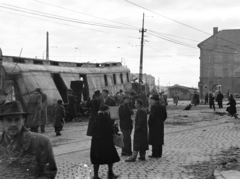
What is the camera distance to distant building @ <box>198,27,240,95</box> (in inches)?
3127

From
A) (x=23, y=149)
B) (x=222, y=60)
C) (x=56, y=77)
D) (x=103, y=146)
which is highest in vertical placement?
(x=222, y=60)

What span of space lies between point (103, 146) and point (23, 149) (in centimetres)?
520

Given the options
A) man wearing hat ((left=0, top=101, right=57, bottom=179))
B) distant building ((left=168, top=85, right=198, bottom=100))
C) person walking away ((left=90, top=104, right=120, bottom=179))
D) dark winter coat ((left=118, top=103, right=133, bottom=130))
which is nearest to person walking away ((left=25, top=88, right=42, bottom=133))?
dark winter coat ((left=118, top=103, right=133, bottom=130))

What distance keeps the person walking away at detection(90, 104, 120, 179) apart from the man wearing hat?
491cm

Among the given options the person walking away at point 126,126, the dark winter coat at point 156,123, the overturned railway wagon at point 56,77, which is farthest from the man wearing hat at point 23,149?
the overturned railway wagon at point 56,77

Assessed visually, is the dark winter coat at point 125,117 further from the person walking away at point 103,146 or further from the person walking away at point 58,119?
the person walking away at point 58,119

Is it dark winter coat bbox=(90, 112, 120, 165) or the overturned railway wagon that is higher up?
the overturned railway wagon

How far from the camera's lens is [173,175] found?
8.69 m

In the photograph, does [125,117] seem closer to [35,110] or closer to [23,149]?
[35,110]

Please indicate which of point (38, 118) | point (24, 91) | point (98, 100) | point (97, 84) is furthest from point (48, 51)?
point (98, 100)

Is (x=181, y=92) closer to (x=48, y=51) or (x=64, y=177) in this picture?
(x=48, y=51)

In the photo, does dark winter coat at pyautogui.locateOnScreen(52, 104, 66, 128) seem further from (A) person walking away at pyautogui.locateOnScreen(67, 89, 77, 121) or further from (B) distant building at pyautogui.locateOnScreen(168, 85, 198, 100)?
(B) distant building at pyautogui.locateOnScreen(168, 85, 198, 100)

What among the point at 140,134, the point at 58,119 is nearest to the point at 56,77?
the point at 58,119

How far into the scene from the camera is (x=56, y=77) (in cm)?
2789
